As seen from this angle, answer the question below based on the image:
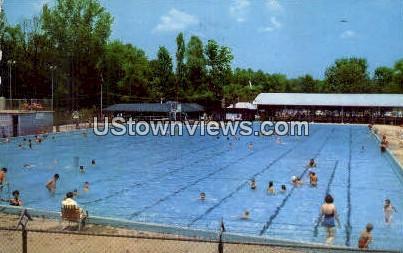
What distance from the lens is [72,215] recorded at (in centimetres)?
1243

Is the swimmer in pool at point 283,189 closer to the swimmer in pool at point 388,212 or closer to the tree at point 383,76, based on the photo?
the swimmer in pool at point 388,212

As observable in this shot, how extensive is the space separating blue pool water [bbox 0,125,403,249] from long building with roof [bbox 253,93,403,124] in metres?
27.0

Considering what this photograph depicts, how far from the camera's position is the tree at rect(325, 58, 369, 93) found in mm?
103438

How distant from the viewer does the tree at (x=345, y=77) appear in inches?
4072

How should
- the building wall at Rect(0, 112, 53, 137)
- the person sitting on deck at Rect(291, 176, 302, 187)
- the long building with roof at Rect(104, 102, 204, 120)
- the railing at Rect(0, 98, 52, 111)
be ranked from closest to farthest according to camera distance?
the person sitting on deck at Rect(291, 176, 302, 187) < the building wall at Rect(0, 112, 53, 137) < the railing at Rect(0, 98, 52, 111) < the long building with roof at Rect(104, 102, 204, 120)

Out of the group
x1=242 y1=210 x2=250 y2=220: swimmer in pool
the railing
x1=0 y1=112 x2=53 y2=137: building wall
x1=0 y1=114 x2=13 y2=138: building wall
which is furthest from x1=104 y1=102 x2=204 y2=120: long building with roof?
x1=242 y1=210 x2=250 y2=220: swimmer in pool

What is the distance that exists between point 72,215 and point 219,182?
1164cm

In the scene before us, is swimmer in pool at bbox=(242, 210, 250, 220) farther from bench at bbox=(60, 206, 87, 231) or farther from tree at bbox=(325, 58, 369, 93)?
tree at bbox=(325, 58, 369, 93)

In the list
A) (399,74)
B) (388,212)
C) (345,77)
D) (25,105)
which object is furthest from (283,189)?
(345,77)

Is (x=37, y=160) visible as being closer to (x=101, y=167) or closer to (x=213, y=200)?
(x=101, y=167)

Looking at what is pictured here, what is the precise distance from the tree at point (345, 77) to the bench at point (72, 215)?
314 feet

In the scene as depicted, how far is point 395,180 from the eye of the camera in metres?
23.4

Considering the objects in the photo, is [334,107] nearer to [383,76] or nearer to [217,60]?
[217,60]

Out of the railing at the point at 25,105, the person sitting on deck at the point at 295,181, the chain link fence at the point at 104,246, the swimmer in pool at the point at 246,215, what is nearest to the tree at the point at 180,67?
the railing at the point at 25,105
